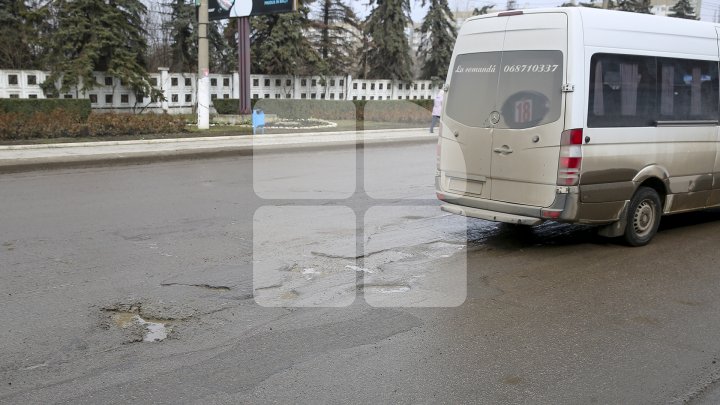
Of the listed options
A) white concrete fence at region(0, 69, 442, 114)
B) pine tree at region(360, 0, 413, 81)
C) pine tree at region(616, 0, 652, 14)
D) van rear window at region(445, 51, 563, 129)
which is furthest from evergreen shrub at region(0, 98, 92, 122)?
pine tree at region(616, 0, 652, 14)

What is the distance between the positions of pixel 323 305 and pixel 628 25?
15.7 ft

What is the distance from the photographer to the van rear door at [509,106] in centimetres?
696

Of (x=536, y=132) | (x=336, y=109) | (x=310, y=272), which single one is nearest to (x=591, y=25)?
(x=536, y=132)

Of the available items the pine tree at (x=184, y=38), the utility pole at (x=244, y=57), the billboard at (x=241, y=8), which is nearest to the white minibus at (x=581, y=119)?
the billboard at (x=241, y=8)

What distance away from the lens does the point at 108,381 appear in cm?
405

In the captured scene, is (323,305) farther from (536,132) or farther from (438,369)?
(536,132)

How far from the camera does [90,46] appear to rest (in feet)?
84.7

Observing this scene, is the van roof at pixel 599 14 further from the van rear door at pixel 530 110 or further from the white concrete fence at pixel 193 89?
the white concrete fence at pixel 193 89

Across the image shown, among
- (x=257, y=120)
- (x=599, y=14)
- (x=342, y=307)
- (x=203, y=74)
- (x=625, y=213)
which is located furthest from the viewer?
(x=203, y=74)

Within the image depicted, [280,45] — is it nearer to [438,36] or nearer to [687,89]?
[438,36]

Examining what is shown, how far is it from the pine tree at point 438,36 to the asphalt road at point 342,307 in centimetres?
3573

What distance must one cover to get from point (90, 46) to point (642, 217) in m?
24.0

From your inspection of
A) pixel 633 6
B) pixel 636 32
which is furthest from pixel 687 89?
pixel 633 6

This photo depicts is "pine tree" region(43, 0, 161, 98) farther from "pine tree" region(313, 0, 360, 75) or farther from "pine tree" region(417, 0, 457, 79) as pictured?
"pine tree" region(417, 0, 457, 79)
